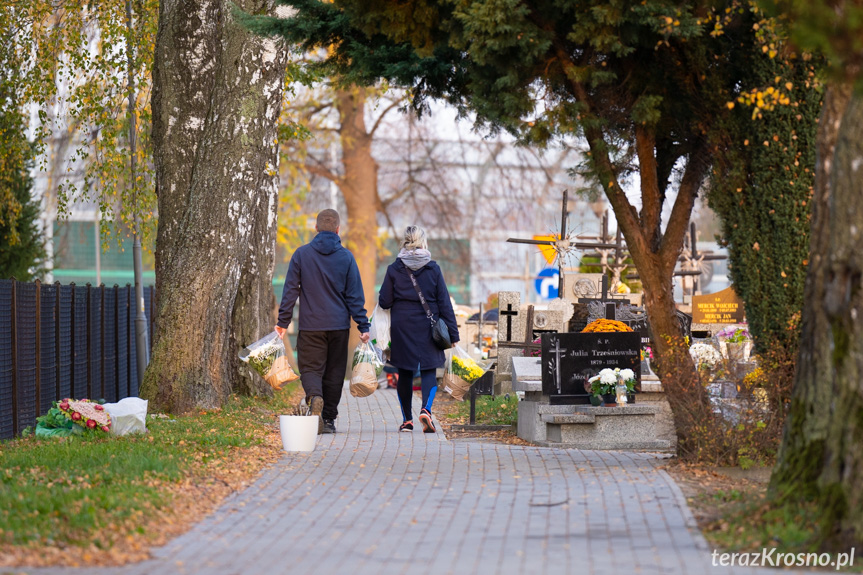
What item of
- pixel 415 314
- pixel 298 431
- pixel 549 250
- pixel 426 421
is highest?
pixel 549 250

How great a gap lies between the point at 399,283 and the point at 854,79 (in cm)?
714

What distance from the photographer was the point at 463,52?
33.6ft

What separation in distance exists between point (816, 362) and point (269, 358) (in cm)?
581

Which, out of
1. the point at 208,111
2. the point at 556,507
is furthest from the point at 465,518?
the point at 208,111

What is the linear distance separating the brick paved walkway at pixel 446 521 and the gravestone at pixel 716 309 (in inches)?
525

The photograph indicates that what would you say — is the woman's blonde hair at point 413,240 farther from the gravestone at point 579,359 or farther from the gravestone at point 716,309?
the gravestone at point 716,309

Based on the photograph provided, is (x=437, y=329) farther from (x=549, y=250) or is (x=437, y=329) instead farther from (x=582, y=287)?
(x=549, y=250)

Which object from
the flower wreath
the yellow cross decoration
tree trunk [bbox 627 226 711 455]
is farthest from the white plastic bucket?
the yellow cross decoration

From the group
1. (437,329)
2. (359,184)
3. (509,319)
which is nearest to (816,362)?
(437,329)

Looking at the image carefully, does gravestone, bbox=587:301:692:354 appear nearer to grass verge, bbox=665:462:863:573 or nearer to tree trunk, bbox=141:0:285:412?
tree trunk, bbox=141:0:285:412

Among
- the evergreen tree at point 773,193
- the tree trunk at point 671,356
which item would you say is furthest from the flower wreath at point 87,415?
the evergreen tree at point 773,193

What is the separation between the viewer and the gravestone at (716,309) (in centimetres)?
2231

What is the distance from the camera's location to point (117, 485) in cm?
721

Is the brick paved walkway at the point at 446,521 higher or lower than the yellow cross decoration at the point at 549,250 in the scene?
lower
